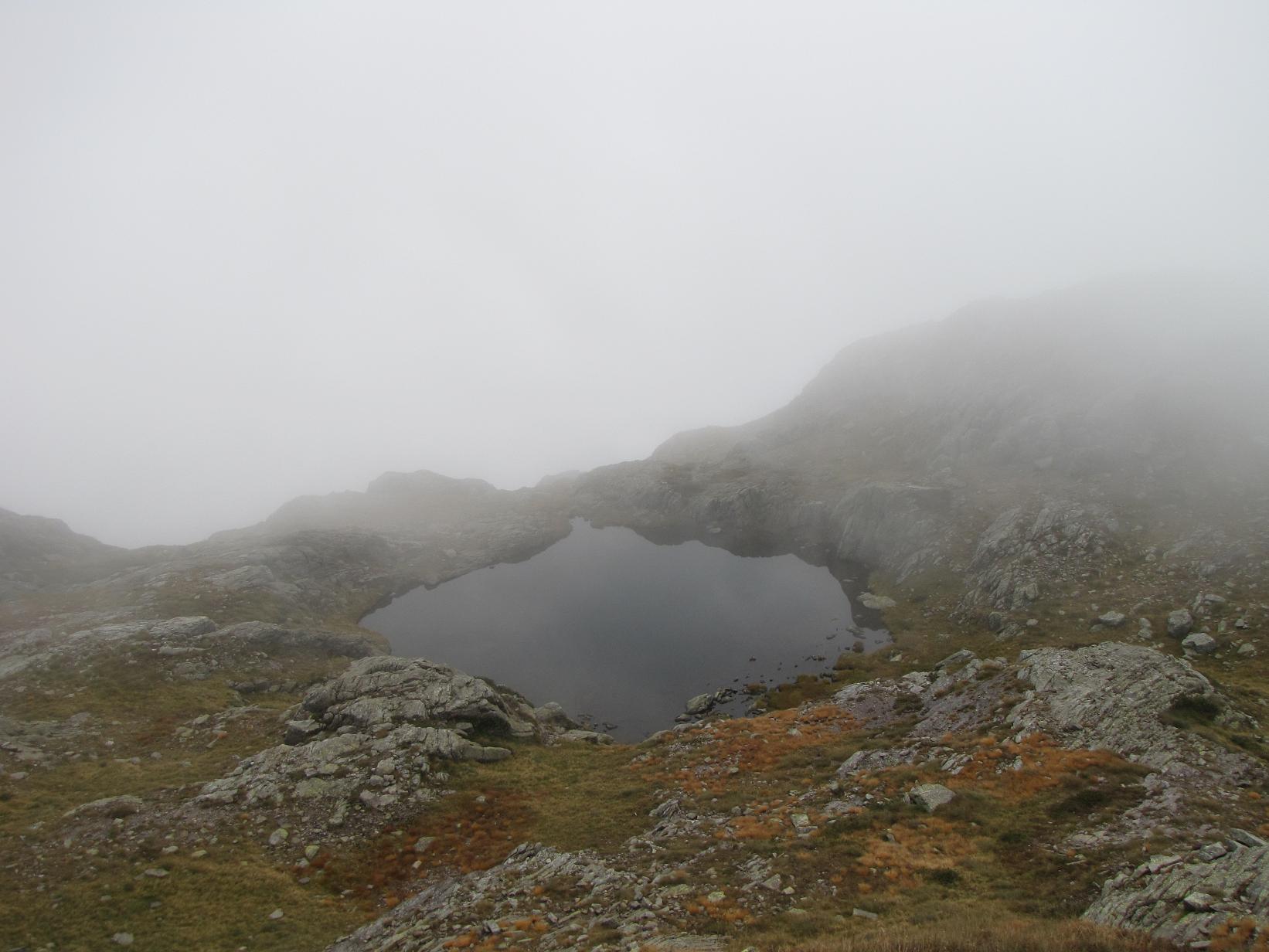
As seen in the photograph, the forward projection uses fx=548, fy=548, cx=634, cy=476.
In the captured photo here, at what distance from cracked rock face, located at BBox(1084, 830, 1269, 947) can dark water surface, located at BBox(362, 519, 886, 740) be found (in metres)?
39.6

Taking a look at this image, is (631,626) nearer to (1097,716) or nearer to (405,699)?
(405,699)

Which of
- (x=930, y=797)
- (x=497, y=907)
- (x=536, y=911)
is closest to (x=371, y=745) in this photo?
(x=497, y=907)

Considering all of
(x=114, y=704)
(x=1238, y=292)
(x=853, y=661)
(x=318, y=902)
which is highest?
(x=1238, y=292)

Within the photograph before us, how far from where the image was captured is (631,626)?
7419 cm

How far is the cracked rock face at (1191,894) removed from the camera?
13.9 meters

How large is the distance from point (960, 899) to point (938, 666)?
33.7 meters

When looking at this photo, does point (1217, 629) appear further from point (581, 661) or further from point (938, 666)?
point (581, 661)

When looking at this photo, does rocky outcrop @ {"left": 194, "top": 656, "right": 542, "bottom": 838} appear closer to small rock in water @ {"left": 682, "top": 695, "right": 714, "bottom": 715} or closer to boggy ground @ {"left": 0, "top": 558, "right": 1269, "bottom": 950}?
boggy ground @ {"left": 0, "top": 558, "right": 1269, "bottom": 950}

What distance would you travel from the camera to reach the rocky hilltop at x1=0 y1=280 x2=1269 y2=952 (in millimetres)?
19688

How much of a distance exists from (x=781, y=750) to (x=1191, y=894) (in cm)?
2403

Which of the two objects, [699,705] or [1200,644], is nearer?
[1200,644]

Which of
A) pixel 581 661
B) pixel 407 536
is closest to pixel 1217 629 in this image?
pixel 581 661

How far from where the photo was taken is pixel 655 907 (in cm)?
2000

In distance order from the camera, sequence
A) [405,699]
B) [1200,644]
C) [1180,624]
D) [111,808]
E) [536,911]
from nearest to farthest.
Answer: [536,911] → [111,808] → [1200,644] → [405,699] → [1180,624]
